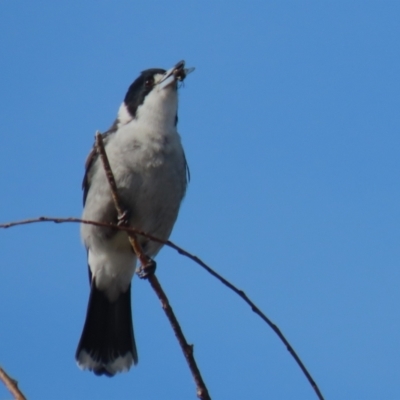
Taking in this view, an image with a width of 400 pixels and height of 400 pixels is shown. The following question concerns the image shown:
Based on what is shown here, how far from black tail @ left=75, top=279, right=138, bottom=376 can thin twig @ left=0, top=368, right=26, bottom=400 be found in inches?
152

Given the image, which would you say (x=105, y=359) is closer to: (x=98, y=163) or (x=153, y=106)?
(x=98, y=163)

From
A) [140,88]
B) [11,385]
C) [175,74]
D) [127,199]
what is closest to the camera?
[11,385]

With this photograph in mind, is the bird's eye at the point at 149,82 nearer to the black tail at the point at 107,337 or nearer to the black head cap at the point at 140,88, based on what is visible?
the black head cap at the point at 140,88

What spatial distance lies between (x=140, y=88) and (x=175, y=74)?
0.43 m

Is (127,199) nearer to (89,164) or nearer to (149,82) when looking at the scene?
(89,164)

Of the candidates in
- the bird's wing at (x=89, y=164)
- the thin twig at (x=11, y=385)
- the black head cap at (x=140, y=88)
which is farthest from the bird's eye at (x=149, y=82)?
the thin twig at (x=11, y=385)

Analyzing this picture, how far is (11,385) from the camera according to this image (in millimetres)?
2021

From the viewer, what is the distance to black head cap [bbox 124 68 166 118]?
20.2 feet

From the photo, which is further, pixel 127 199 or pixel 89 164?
pixel 89 164

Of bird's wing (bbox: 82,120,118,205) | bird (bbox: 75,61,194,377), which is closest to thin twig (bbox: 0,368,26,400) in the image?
bird (bbox: 75,61,194,377)

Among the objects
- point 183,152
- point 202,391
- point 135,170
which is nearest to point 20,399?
point 202,391

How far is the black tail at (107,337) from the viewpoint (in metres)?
5.94

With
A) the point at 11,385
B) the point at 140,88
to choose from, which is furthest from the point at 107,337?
the point at 11,385

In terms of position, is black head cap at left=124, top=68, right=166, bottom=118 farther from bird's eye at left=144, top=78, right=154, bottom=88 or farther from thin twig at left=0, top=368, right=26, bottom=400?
thin twig at left=0, top=368, right=26, bottom=400
